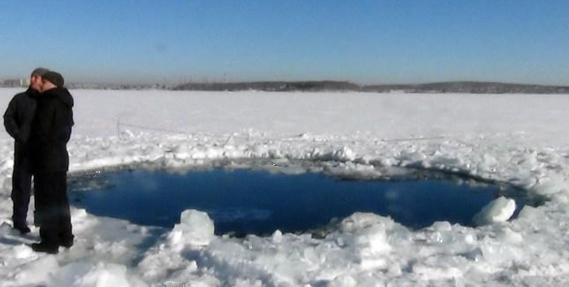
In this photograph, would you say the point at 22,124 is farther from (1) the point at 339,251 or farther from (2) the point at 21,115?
(1) the point at 339,251

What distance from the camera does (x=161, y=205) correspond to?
25.2 ft

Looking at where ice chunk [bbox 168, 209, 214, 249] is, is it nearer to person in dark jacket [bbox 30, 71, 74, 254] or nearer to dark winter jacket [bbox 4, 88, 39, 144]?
person in dark jacket [bbox 30, 71, 74, 254]

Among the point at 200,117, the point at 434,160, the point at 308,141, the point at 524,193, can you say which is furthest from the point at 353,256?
the point at 200,117

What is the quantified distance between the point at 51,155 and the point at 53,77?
592 mm

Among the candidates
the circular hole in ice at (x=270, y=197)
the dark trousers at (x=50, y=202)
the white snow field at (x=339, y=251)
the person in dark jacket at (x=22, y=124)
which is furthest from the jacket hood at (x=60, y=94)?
the circular hole in ice at (x=270, y=197)

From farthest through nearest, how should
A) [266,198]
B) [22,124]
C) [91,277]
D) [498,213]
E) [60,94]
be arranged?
[266,198] → [498,213] → [22,124] → [60,94] → [91,277]

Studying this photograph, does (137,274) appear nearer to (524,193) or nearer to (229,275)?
(229,275)

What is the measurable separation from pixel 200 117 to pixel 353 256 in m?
18.7

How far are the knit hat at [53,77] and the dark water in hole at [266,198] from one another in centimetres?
227

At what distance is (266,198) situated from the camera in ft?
26.8

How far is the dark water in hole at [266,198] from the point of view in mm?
6934

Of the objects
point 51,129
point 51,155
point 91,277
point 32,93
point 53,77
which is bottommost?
point 91,277

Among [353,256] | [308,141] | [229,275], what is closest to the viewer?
[229,275]

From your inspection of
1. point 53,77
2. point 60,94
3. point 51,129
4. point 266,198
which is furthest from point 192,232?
point 266,198
